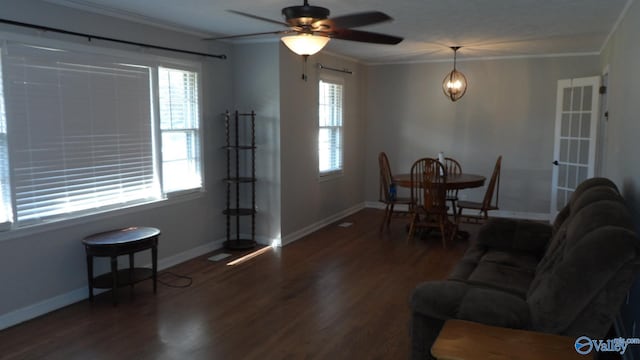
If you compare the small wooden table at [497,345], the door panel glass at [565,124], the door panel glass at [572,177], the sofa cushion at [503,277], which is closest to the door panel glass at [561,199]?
the door panel glass at [572,177]

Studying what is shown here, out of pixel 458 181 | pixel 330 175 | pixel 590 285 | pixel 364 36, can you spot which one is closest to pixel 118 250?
pixel 364 36

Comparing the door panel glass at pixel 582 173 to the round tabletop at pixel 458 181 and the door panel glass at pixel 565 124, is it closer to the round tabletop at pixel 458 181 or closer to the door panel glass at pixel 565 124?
the door panel glass at pixel 565 124

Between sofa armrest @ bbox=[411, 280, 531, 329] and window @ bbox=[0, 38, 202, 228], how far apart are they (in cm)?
277

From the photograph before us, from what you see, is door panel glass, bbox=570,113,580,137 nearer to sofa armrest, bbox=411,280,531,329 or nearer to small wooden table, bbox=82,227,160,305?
sofa armrest, bbox=411,280,531,329

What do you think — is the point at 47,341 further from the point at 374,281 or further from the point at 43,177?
the point at 374,281

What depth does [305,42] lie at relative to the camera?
10.1ft

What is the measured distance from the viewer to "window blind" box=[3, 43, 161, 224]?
11.2ft

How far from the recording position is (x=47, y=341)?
3164mm

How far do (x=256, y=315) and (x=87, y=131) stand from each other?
6.41 feet

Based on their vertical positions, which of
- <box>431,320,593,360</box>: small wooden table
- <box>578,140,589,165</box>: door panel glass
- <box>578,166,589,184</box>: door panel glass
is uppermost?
<box>578,140,589,165</box>: door panel glass

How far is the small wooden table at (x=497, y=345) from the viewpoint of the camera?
1762 mm

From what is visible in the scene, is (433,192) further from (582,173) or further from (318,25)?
(318,25)

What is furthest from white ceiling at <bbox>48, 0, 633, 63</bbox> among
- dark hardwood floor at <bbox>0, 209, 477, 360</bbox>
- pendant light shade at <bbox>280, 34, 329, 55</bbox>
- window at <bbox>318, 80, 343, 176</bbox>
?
dark hardwood floor at <bbox>0, 209, 477, 360</bbox>

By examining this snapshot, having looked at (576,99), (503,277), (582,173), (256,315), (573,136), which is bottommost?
(256,315)
